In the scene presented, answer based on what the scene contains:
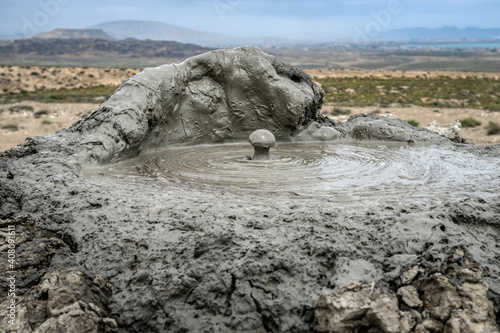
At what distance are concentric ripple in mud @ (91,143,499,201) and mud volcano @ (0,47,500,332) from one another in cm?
4

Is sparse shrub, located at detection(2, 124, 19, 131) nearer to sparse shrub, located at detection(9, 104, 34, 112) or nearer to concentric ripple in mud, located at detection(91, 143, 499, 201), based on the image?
sparse shrub, located at detection(9, 104, 34, 112)

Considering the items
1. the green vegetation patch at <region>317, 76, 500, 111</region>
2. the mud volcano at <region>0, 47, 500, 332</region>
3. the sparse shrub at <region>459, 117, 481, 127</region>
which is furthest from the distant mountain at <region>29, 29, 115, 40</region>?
the mud volcano at <region>0, 47, 500, 332</region>

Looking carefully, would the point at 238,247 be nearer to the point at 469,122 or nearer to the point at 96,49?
the point at 469,122

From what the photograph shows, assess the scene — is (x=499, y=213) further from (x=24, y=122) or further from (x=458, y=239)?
(x=24, y=122)

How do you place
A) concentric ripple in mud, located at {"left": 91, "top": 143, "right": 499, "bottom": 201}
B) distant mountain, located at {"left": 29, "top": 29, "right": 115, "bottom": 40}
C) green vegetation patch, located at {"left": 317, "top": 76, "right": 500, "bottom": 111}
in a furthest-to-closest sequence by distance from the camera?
1. distant mountain, located at {"left": 29, "top": 29, "right": 115, "bottom": 40}
2. green vegetation patch, located at {"left": 317, "top": 76, "right": 500, "bottom": 111}
3. concentric ripple in mud, located at {"left": 91, "top": 143, "right": 499, "bottom": 201}

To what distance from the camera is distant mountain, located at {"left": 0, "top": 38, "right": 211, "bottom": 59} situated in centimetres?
8194

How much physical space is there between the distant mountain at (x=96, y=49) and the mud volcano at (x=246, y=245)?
80.3 m

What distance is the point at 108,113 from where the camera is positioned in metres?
5.39

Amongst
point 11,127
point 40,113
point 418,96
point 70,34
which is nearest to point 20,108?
point 40,113

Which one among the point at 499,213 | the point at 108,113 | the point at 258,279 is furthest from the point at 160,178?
the point at 499,213

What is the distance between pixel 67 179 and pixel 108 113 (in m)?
1.77

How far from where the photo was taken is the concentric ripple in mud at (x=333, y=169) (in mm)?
4078

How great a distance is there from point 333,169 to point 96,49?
93255mm

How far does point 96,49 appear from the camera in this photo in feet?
292
